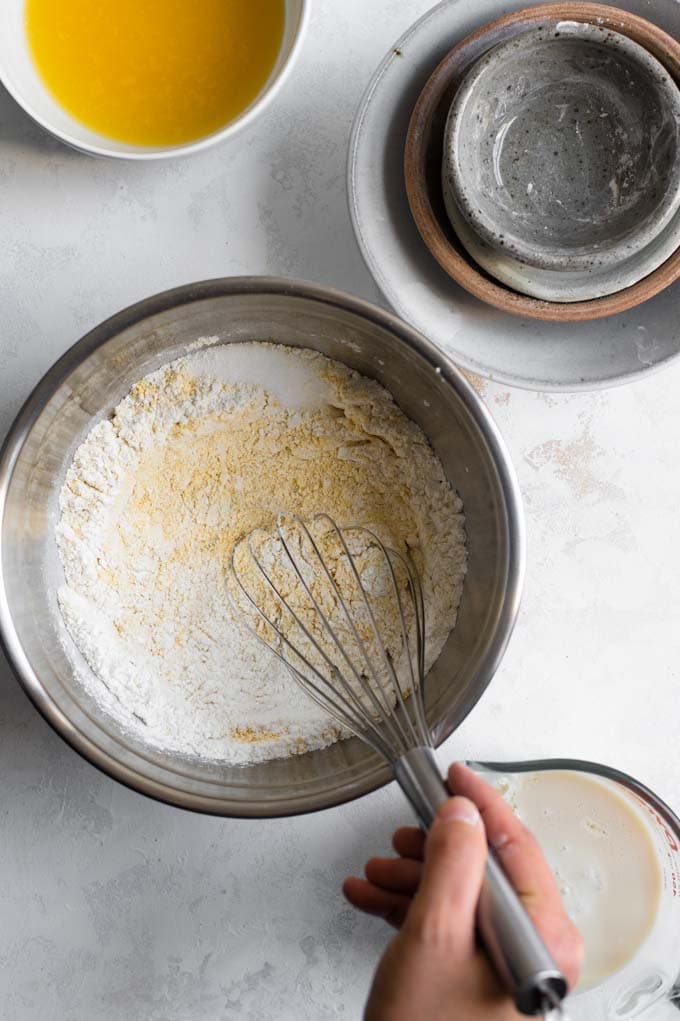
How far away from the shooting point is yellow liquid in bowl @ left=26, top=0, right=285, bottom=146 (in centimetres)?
86

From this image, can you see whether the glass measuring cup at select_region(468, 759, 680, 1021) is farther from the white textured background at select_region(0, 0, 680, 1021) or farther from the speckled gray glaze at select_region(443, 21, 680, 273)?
the speckled gray glaze at select_region(443, 21, 680, 273)

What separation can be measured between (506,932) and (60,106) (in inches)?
29.4

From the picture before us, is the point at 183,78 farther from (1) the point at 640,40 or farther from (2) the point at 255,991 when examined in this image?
(2) the point at 255,991

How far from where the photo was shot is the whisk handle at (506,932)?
54cm

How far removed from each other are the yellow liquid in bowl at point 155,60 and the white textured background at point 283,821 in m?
0.04

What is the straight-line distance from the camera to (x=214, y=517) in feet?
2.87

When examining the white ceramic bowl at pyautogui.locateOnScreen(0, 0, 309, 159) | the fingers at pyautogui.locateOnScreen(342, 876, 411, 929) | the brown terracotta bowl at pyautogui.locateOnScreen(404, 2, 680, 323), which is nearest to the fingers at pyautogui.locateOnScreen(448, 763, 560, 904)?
the fingers at pyautogui.locateOnScreen(342, 876, 411, 929)

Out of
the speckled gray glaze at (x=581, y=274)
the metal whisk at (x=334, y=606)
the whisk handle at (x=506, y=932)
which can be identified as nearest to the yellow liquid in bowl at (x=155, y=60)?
the speckled gray glaze at (x=581, y=274)

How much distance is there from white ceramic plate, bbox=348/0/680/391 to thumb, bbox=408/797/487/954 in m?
0.41

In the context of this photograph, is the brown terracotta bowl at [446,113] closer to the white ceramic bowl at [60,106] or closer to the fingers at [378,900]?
the white ceramic bowl at [60,106]

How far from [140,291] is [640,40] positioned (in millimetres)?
484

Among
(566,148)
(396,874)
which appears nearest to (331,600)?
(396,874)

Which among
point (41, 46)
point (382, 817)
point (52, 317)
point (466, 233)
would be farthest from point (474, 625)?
point (41, 46)

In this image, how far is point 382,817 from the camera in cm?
89
